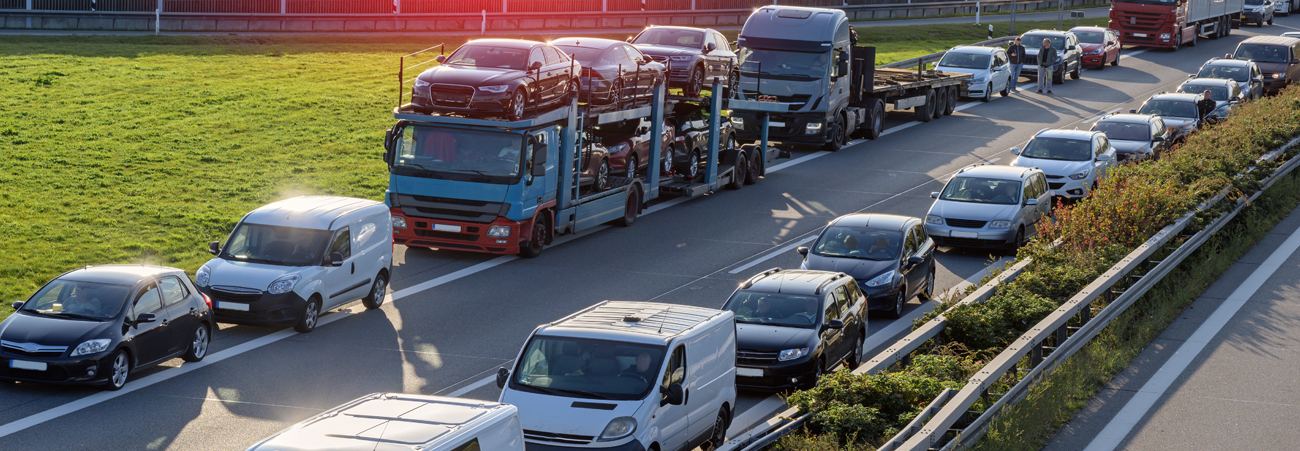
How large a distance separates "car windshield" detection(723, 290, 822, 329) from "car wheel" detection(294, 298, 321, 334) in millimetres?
5693

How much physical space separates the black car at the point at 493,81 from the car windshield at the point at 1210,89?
2163cm

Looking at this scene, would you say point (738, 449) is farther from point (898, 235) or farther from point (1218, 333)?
point (898, 235)

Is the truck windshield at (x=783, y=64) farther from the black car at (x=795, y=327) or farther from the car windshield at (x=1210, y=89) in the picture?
the black car at (x=795, y=327)

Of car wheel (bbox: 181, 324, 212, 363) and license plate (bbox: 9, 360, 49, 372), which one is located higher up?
license plate (bbox: 9, 360, 49, 372)

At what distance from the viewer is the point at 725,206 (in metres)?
26.9

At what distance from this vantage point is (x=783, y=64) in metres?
31.2

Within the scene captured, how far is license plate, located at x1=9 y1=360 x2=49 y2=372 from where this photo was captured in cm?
1409

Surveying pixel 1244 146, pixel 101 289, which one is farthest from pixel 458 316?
pixel 1244 146

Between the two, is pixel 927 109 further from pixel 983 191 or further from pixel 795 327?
pixel 795 327

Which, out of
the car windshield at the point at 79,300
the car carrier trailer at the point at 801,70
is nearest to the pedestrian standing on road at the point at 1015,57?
the car carrier trailer at the point at 801,70

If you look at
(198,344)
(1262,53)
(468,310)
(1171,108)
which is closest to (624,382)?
(198,344)

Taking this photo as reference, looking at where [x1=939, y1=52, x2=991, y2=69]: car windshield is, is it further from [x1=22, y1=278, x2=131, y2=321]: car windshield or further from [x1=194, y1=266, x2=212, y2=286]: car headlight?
[x1=22, y1=278, x2=131, y2=321]: car windshield

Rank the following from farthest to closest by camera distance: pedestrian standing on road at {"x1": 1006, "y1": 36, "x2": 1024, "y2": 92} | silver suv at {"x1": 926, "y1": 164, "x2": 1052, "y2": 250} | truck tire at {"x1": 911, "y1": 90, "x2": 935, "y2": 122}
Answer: pedestrian standing on road at {"x1": 1006, "y1": 36, "x2": 1024, "y2": 92} < truck tire at {"x1": 911, "y1": 90, "x2": 935, "y2": 122} < silver suv at {"x1": 926, "y1": 164, "x2": 1052, "y2": 250}


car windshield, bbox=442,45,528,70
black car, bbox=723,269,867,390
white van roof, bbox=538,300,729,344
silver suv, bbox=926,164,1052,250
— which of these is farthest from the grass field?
silver suv, bbox=926,164,1052,250
